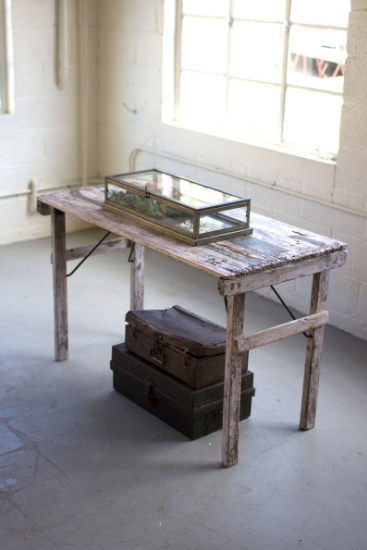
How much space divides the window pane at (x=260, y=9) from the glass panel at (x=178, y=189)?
65.5 inches

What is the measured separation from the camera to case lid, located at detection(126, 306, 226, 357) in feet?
10.1

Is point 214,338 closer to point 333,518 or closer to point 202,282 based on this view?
point 333,518

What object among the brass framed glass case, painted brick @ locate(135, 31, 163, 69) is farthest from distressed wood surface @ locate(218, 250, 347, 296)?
painted brick @ locate(135, 31, 163, 69)

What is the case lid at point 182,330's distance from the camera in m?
3.07

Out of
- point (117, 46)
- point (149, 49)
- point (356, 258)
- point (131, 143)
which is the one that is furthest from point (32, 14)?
point (356, 258)

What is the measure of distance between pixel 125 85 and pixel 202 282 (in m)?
1.86

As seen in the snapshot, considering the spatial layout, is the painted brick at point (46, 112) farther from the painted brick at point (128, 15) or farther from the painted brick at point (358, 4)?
the painted brick at point (358, 4)

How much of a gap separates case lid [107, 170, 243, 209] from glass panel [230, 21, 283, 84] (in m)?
1.53

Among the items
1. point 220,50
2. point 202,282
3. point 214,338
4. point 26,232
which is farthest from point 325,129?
point 26,232

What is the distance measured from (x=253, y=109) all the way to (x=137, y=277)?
1.63 meters

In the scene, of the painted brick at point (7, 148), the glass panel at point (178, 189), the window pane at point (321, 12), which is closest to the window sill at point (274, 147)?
→ the window pane at point (321, 12)

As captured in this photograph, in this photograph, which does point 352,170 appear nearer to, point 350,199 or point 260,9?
point 350,199

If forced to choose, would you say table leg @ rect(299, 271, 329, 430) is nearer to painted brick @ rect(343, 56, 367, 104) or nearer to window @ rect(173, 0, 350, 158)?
painted brick @ rect(343, 56, 367, 104)

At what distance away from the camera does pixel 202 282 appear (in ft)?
16.6
